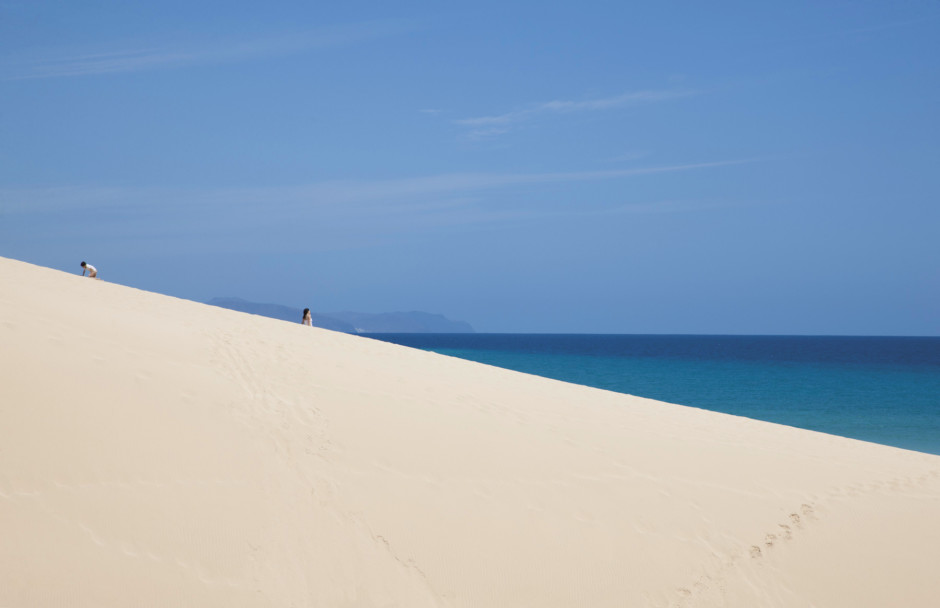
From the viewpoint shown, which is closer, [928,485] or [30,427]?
[30,427]

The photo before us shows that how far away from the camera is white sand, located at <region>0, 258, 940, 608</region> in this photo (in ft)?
17.4

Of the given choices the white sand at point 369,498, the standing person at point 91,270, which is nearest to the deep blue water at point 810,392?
the white sand at point 369,498

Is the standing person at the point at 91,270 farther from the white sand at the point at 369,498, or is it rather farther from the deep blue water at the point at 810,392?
the deep blue water at the point at 810,392

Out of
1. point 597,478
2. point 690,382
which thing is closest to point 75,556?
point 597,478

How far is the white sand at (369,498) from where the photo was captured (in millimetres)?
5301

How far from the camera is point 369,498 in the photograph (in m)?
6.61

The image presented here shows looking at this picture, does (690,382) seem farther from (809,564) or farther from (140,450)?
(140,450)

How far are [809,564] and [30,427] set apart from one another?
284 inches

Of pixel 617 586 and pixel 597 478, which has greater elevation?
pixel 597 478

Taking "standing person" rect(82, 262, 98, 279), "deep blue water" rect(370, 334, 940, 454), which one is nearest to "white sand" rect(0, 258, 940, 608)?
"standing person" rect(82, 262, 98, 279)

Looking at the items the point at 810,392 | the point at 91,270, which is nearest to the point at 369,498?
the point at 91,270

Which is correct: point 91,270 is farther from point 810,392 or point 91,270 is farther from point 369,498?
point 810,392

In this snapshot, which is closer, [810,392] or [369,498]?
[369,498]

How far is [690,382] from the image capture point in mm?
44844
